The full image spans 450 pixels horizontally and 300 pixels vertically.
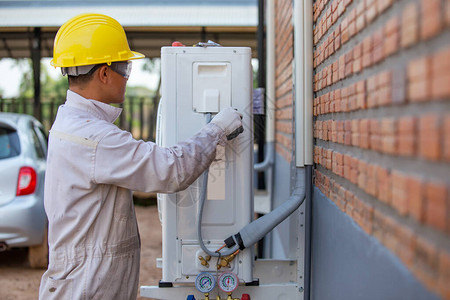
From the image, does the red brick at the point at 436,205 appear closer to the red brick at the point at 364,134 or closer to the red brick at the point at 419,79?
the red brick at the point at 419,79

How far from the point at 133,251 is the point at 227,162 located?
2.16 feet

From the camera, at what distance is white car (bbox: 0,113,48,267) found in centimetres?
520

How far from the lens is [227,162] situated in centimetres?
274

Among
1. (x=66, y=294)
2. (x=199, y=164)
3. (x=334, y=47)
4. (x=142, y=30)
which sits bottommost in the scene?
(x=66, y=294)

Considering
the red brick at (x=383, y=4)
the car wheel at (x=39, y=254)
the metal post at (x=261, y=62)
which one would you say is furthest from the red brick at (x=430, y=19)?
the car wheel at (x=39, y=254)

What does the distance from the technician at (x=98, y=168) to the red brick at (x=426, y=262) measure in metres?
1.19

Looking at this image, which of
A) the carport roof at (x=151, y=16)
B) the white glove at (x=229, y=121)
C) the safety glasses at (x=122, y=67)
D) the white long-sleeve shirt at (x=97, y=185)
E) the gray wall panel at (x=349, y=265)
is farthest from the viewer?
the carport roof at (x=151, y=16)

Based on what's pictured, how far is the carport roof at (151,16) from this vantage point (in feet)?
31.3

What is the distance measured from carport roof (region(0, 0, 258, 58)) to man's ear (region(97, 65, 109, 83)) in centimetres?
715

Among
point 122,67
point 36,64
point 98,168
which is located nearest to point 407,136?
point 98,168

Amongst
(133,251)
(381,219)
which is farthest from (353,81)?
(133,251)

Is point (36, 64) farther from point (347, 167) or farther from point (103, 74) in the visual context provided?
point (347, 167)

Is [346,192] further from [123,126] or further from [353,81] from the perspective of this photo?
[123,126]

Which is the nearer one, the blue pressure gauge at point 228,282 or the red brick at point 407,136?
the red brick at point 407,136
